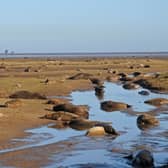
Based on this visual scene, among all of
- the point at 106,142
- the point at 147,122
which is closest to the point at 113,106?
the point at 147,122

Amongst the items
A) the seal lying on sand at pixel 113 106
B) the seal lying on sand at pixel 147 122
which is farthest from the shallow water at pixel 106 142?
the seal lying on sand at pixel 113 106

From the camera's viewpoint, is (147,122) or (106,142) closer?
(106,142)

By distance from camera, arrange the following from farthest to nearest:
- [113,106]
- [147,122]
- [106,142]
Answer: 1. [113,106]
2. [147,122]
3. [106,142]

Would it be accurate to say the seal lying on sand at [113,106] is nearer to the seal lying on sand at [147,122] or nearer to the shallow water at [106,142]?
the shallow water at [106,142]

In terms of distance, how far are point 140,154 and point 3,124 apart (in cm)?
671

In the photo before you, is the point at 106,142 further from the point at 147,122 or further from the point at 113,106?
the point at 113,106

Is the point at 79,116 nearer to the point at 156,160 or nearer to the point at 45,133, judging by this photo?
the point at 45,133

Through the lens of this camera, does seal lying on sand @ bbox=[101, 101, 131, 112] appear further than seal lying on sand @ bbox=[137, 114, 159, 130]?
Yes

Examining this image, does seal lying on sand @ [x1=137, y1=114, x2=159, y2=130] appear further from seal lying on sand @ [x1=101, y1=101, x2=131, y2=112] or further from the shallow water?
seal lying on sand @ [x1=101, y1=101, x2=131, y2=112]

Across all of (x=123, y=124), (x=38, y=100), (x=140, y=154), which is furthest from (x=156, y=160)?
(x=38, y=100)

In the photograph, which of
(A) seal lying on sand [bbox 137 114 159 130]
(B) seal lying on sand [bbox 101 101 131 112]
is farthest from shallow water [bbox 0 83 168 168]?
(B) seal lying on sand [bbox 101 101 131 112]

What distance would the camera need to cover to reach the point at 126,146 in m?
13.9

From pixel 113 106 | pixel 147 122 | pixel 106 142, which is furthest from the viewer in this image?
pixel 113 106

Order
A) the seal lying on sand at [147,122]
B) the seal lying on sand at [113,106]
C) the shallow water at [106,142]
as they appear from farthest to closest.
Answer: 1. the seal lying on sand at [113,106]
2. the seal lying on sand at [147,122]
3. the shallow water at [106,142]
